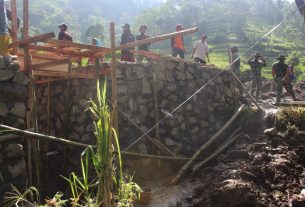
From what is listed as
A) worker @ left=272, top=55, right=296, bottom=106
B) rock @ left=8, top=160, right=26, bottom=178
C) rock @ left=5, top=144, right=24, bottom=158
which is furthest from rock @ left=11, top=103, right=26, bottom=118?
worker @ left=272, top=55, right=296, bottom=106

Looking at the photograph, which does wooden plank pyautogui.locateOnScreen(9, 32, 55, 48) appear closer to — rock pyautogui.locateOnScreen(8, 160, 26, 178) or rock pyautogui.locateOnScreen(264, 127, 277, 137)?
rock pyautogui.locateOnScreen(8, 160, 26, 178)

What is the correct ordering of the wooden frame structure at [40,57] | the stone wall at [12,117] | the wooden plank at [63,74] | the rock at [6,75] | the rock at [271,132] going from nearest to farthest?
1. the stone wall at [12,117]
2. the rock at [6,75]
3. the wooden frame structure at [40,57]
4. the wooden plank at [63,74]
5. the rock at [271,132]

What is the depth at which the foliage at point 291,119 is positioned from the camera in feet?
32.0

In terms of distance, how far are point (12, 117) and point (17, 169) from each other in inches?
30.5

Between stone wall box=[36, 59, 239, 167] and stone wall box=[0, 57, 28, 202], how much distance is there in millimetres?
2786

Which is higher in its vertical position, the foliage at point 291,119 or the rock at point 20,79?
the rock at point 20,79

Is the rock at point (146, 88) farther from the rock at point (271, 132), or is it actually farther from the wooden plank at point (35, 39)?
the wooden plank at point (35, 39)

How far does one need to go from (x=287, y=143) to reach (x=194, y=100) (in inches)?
104

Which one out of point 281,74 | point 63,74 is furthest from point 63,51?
point 281,74

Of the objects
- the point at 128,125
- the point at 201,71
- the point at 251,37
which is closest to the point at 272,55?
the point at 251,37

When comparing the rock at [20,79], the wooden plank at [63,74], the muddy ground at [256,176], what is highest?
the wooden plank at [63,74]

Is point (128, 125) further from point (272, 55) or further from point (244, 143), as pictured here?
point (272, 55)

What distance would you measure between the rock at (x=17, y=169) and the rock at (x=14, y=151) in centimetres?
12

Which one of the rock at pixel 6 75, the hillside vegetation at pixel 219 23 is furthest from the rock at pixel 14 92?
the hillside vegetation at pixel 219 23
